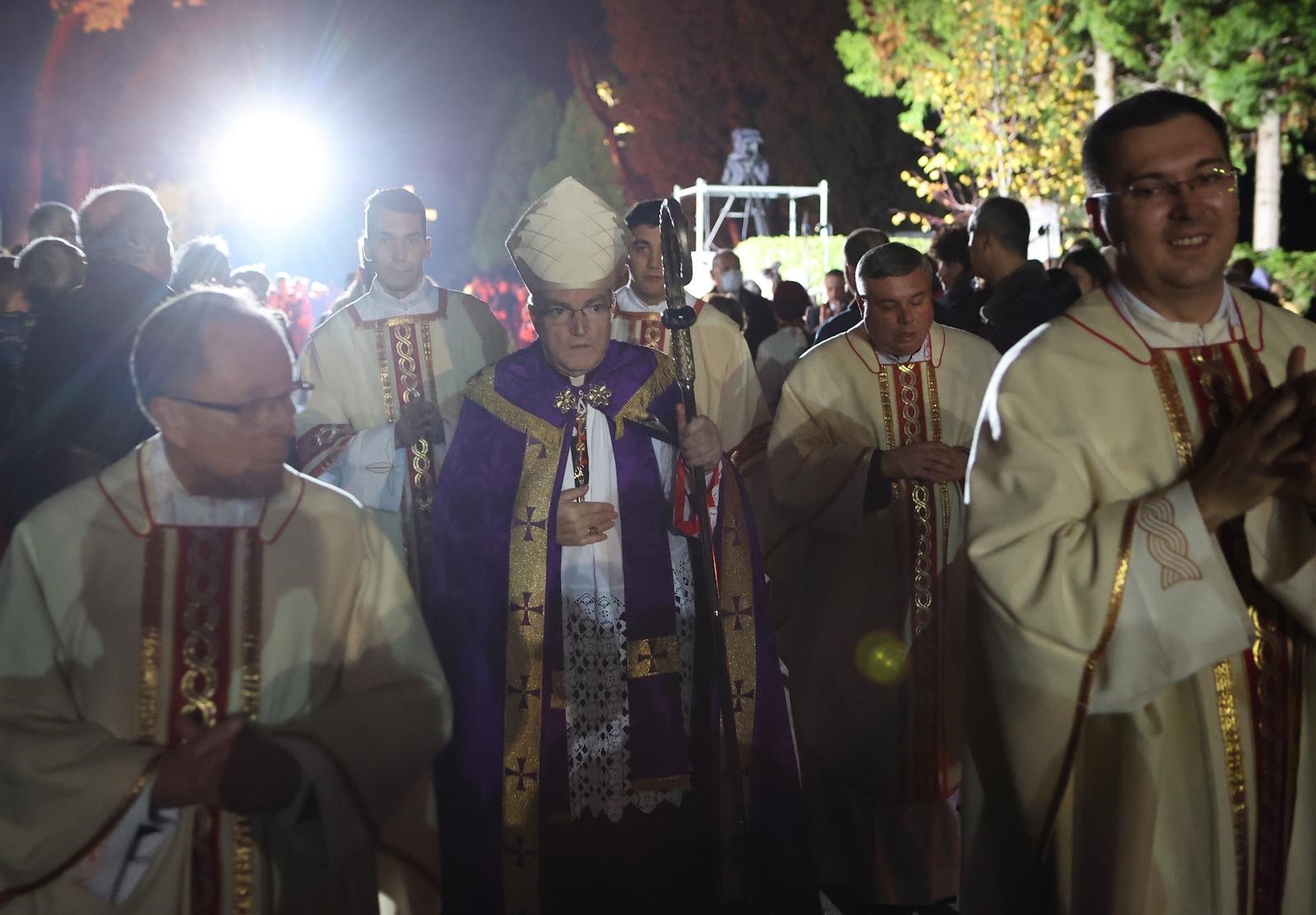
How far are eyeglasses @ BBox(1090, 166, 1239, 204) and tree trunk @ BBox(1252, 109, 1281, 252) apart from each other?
20.1 metres

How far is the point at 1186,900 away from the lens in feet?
9.96

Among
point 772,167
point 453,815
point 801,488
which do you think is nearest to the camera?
point 453,815

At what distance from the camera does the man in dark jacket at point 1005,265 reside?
6.30m

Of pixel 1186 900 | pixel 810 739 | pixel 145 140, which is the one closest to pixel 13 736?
pixel 1186 900

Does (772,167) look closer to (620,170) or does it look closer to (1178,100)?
(620,170)

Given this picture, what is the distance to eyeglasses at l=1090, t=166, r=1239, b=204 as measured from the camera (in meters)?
3.03

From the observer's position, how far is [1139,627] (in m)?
2.87

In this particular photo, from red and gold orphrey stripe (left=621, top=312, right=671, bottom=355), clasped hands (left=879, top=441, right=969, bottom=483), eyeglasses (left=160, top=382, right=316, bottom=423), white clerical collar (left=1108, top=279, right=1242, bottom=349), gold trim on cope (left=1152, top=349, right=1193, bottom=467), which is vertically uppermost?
red and gold orphrey stripe (left=621, top=312, right=671, bottom=355)

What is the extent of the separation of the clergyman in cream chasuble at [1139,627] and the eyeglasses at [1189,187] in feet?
0.87

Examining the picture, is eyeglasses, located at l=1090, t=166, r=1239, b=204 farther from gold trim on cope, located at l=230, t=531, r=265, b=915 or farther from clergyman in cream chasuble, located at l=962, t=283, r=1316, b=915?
gold trim on cope, located at l=230, t=531, r=265, b=915

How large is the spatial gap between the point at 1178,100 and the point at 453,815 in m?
2.91

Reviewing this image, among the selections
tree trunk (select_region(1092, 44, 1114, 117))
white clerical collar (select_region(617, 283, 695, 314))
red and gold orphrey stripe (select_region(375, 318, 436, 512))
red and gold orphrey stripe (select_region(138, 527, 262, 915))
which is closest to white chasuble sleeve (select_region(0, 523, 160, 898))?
red and gold orphrey stripe (select_region(138, 527, 262, 915))

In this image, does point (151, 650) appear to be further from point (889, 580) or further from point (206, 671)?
point (889, 580)

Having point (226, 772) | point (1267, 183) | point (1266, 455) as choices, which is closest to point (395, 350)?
point (226, 772)
